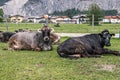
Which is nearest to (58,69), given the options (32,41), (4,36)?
(32,41)

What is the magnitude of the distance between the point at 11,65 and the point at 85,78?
9.13 feet

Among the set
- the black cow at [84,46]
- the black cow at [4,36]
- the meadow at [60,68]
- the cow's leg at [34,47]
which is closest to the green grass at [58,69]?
the meadow at [60,68]

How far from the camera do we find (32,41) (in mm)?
13953

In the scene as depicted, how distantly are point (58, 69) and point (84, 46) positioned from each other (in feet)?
Answer: 8.19

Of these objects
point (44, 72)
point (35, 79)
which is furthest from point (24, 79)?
point (44, 72)

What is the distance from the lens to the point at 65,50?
1098 centimetres

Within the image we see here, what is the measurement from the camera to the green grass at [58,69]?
26.1 feet

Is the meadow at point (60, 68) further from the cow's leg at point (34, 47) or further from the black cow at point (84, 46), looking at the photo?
the cow's leg at point (34, 47)

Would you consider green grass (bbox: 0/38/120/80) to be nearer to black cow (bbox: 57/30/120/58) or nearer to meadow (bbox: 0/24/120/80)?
meadow (bbox: 0/24/120/80)

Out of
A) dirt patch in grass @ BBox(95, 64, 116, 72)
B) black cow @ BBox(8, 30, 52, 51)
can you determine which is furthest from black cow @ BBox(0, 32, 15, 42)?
dirt patch in grass @ BBox(95, 64, 116, 72)

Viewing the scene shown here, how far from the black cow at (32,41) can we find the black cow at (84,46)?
2196mm

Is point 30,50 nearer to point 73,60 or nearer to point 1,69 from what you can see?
point 73,60

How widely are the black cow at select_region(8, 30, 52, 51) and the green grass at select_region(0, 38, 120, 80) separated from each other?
252 centimetres

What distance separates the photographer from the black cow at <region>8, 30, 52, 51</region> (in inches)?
540
